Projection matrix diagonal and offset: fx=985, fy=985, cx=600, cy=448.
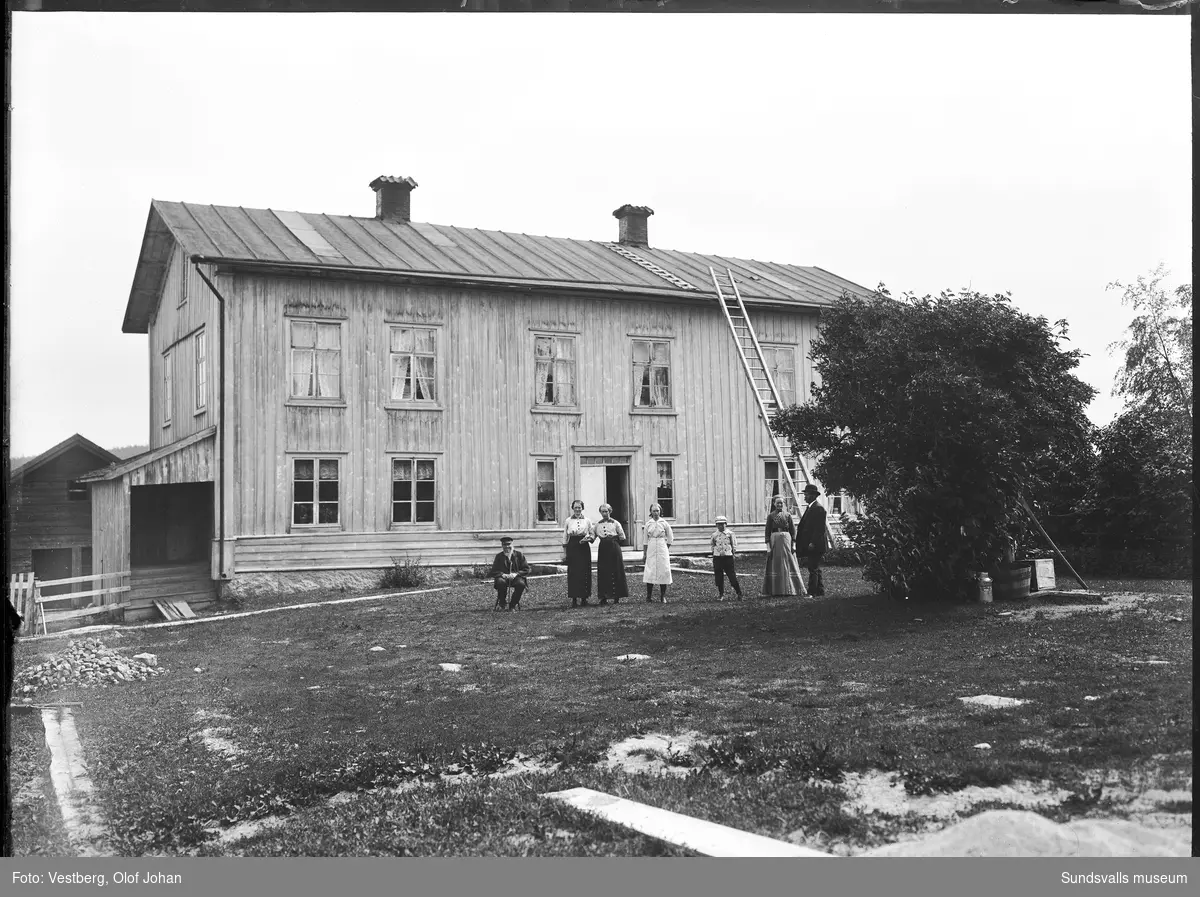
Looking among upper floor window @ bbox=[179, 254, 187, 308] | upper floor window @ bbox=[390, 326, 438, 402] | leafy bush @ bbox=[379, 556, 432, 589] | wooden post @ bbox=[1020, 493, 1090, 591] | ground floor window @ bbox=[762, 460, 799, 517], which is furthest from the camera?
ground floor window @ bbox=[762, 460, 799, 517]

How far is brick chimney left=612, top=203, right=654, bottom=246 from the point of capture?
9056 millimetres

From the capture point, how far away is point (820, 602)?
12.2 meters

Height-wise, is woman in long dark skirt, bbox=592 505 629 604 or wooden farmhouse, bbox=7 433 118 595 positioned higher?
wooden farmhouse, bbox=7 433 118 595

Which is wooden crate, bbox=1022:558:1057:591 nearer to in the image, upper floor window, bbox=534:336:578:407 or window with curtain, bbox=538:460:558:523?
upper floor window, bbox=534:336:578:407

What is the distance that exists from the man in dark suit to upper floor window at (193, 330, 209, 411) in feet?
34.8

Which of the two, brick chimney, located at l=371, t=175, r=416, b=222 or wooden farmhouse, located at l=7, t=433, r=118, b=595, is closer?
wooden farmhouse, located at l=7, t=433, r=118, b=595

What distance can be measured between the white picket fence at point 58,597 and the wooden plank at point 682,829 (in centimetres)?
354

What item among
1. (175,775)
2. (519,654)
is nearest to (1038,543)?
(519,654)

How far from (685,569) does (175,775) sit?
11573 mm

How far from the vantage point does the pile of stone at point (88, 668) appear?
25.7 ft

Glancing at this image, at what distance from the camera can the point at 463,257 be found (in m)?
18.8

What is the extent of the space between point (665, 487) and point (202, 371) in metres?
8.78

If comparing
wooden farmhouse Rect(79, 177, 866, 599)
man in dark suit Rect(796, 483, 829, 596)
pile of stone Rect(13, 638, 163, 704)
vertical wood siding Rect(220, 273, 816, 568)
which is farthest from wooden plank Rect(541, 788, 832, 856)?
vertical wood siding Rect(220, 273, 816, 568)

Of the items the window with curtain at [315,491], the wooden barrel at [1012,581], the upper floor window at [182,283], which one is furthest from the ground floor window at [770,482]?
the upper floor window at [182,283]
